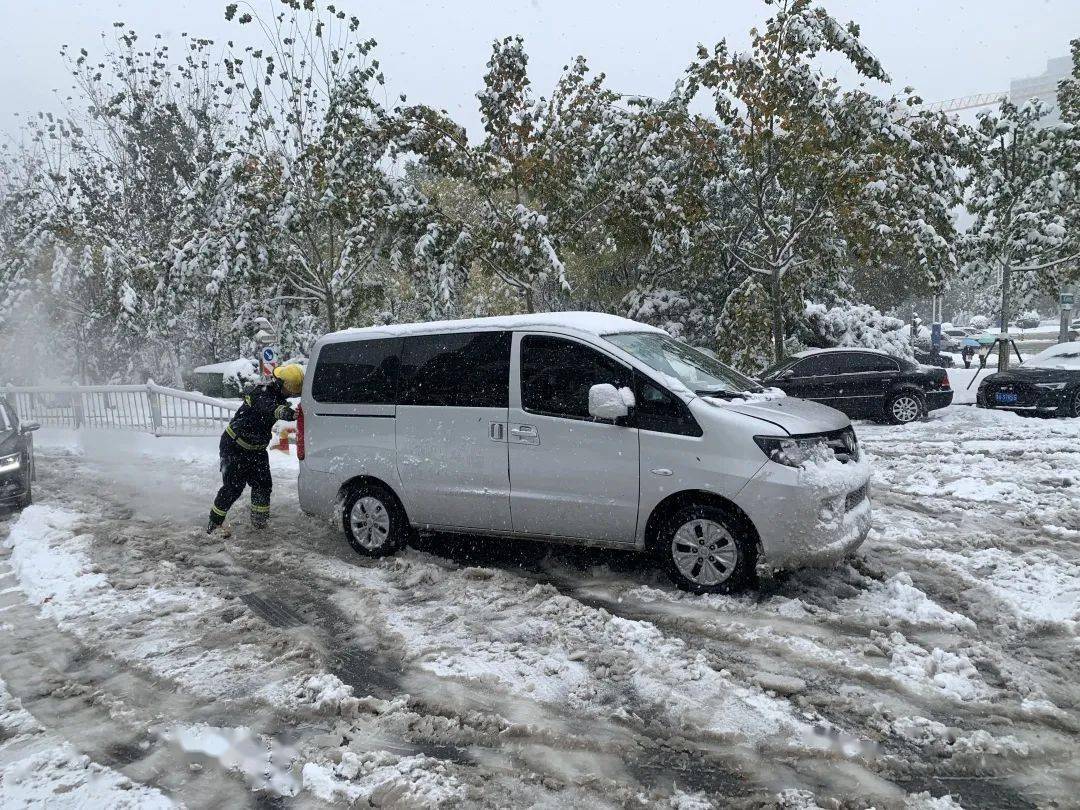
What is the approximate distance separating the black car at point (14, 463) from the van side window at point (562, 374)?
6.63 metres

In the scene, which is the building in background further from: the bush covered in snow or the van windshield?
the van windshield

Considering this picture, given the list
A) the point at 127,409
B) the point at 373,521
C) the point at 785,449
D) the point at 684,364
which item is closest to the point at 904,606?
the point at 785,449

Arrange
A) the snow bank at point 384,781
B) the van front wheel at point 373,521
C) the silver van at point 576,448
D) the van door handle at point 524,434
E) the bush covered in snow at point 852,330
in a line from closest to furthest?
the snow bank at point 384,781
the silver van at point 576,448
the van door handle at point 524,434
the van front wheel at point 373,521
the bush covered in snow at point 852,330

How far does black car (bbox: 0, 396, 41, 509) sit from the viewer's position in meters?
8.73

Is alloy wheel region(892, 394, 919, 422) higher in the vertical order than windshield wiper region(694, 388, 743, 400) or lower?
lower

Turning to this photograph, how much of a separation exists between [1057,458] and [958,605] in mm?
6101

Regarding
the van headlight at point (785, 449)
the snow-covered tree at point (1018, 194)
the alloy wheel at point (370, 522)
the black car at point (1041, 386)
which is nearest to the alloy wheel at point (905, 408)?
the black car at point (1041, 386)

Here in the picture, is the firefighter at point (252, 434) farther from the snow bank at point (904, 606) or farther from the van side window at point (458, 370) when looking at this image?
the snow bank at point (904, 606)

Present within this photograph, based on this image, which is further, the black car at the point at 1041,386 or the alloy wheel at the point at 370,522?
the black car at the point at 1041,386

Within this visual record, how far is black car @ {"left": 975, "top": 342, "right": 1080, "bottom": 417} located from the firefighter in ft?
39.5

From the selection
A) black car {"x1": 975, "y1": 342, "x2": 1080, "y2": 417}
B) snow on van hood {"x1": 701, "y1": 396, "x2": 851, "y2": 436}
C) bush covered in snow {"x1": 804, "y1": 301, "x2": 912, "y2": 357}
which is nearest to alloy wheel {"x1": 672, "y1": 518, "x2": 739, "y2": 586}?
snow on van hood {"x1": 701, "y1": 396, "x2": 851, "y2": 436}

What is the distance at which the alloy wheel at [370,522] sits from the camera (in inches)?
254

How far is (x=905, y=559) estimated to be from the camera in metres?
5.93

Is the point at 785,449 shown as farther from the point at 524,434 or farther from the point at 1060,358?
the point at 1060,358
